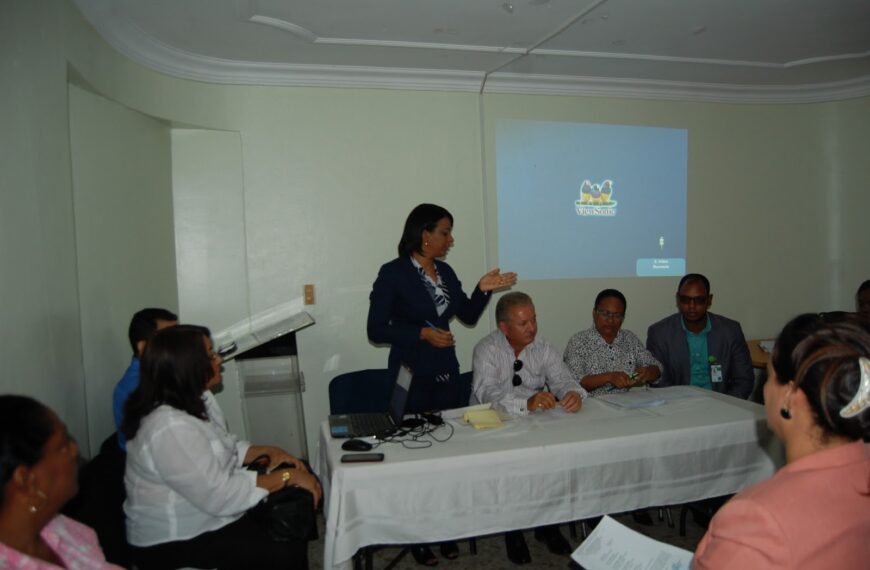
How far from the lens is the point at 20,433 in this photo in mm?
1084

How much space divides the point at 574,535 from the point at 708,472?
0.88 metres

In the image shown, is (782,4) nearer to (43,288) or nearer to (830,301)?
(830,301)

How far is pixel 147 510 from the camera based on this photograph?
178 cm

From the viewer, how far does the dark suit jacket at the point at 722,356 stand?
319cm

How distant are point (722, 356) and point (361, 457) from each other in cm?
231

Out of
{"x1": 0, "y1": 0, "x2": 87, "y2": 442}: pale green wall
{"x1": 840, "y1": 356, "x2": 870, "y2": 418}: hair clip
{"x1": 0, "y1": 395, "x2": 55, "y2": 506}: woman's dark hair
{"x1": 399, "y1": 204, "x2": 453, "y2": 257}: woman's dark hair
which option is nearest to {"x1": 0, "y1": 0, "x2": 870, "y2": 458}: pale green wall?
{"x1": 0, "y1": 0, "x2": 87, "y2": 442}: pale green wall

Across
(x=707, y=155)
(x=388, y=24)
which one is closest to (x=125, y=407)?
(x=388, y=24)

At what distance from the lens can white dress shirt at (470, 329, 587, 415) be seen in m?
2.67

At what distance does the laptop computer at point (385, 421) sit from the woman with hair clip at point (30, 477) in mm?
1057

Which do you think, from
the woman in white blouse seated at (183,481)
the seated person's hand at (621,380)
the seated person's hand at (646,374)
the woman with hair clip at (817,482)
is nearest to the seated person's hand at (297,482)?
the woman in white blouse seated at (183,481)

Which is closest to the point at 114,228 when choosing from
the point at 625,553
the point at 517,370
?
the point at 517,370

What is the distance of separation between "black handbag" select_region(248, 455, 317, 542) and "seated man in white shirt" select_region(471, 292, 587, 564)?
3.25ft

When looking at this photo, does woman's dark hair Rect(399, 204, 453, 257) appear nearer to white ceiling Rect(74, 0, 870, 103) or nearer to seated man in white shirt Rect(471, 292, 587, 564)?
seated man in white shirt Rect(471, 292, 587, 564)

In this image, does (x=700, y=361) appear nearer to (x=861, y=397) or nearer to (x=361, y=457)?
(x=361, y=457)
